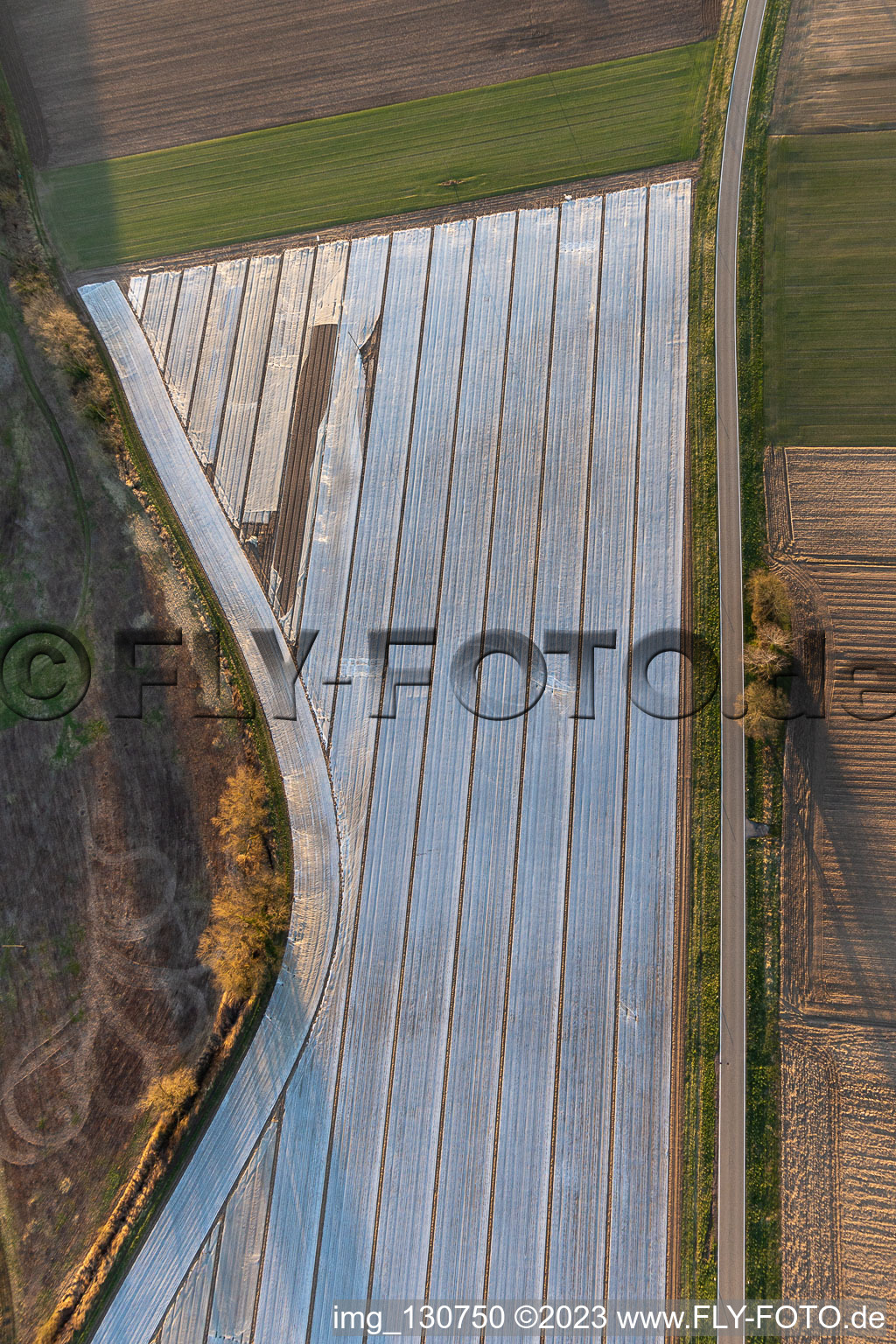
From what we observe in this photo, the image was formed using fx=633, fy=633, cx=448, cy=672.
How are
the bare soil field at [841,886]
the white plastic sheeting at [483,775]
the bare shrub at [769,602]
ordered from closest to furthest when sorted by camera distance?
the bare soil field at [841,886], the white plastic sheeting at [483,775], the bare shrub at [769,602]

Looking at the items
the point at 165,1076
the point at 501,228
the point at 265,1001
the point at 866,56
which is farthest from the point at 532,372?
the point at 165,1076

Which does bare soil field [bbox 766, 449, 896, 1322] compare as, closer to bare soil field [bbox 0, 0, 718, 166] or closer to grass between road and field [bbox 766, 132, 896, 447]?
grass between road and field [bbox 766, 132, 896, 447]

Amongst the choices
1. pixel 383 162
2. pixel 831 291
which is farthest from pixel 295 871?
pixel 831 291

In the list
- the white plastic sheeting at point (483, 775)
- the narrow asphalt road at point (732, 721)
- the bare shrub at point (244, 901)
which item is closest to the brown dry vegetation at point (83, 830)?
the bare shrub at point (244, 901)

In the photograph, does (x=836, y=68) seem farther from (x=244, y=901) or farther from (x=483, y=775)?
(x=244, y=901)

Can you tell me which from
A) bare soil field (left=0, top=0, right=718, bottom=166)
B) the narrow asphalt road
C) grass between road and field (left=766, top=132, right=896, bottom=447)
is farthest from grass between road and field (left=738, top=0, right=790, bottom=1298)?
bare soil field (left=0, top=0, right=718, bottom=166)

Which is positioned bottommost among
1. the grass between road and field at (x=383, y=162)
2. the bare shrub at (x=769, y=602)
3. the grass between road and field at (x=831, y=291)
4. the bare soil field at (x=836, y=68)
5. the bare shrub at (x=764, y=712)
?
the bare shrub at (x=764, y=712)

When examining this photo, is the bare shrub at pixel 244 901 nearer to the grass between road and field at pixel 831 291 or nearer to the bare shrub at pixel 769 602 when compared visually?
the bare shrub at pixel 769 602
